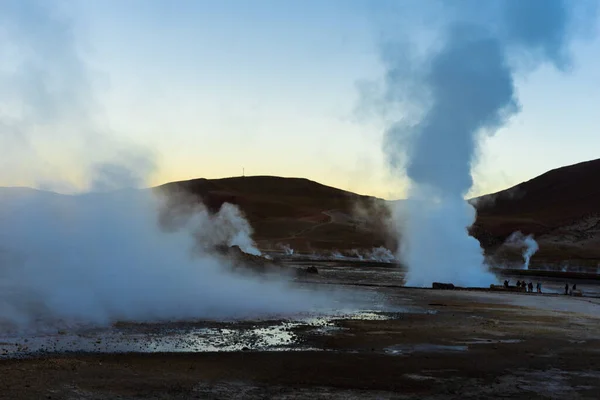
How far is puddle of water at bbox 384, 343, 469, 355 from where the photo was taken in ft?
54.9

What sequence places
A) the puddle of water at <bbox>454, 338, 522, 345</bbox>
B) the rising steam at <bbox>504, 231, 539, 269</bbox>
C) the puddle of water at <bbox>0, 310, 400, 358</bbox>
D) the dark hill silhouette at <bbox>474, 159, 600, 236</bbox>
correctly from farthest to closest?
the dark hill silhouette at <bbox>474, 159, 600, 236</bbox> < the rising steam at <bbox>504, 231, 539, 269</bbox> < the puddle of water at <bbox>454, 338, 522, 345</bbox> < the puddle of water at <bbox>0, 310, 400, 358</bbox>


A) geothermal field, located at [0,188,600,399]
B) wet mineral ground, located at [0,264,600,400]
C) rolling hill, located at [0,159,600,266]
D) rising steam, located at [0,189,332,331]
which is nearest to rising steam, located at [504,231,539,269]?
rolling hill, located at [0,159,600,266]

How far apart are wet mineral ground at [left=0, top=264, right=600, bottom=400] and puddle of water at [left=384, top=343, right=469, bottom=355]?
5cm

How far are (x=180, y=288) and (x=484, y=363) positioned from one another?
19528 mm

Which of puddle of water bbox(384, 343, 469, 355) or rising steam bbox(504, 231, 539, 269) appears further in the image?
rising steam bbox(504, 231, 539, 269)

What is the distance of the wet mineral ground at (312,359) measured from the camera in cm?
1188

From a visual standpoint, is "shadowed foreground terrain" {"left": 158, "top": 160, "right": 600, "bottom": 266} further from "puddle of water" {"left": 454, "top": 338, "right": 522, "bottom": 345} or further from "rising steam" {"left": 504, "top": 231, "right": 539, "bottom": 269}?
"puddle of water" {"left": 454, "top": 338, "right": 522, "bottom": 345}

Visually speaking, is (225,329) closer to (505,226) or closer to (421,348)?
(421,348)

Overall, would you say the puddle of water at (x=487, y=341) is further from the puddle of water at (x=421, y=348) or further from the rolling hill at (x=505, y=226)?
the rolling hill at (x=505, y=226)

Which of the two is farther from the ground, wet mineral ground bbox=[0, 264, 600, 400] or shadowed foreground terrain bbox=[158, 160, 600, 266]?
shadowed foreground terrain bbox=[158, 160, 600, 266]

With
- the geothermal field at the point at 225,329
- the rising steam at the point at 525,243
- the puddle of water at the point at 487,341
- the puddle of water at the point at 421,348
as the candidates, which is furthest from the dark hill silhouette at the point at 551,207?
the puddle of water at the point at 421,348

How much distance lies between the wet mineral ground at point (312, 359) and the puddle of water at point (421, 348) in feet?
0.17

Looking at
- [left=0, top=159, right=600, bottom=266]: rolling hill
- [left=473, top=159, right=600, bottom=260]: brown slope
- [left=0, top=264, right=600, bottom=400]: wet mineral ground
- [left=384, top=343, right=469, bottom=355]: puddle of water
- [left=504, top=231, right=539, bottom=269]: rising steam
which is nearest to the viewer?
[left=0, top=264, right=600, bottom=400]: wet mineral ground

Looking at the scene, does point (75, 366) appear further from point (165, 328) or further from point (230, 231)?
point (230, 231)
